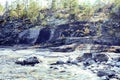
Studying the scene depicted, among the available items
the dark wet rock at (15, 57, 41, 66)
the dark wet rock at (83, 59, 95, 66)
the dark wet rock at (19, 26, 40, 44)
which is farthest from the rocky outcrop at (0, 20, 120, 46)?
the dark wet rock at (15, 57, 41, 66)

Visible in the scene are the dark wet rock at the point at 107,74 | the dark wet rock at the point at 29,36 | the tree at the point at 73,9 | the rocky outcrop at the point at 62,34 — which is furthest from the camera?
the tree at the point at 73,9

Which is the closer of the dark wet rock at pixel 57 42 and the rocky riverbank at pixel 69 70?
the rocky riverbank at pixel 69 70

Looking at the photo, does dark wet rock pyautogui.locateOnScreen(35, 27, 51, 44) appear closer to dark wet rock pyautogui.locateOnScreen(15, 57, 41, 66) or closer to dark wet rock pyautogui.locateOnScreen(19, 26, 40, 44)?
dark wet rock pyautogui.locateOnScreen(19, 26, 40, 44)

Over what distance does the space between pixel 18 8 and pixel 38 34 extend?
30.6 meters

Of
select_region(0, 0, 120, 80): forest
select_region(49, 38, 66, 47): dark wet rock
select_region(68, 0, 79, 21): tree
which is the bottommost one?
select_region(49, 38, 66, 47): dark wet rock

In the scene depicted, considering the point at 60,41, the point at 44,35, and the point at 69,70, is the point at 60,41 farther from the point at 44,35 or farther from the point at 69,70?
the point at 69,70

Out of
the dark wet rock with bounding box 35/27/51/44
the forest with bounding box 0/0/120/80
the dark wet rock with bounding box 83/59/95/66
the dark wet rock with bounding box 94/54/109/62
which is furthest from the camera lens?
the dark wet rock with bounding box 35/27/51/44

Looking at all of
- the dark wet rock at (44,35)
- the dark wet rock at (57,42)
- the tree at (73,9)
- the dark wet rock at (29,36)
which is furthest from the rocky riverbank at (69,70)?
the tree at (73,9)

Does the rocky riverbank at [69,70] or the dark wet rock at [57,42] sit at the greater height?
the rocky riverbank at [69,70]

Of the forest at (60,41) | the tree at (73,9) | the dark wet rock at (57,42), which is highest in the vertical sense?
the tree at (73,9)

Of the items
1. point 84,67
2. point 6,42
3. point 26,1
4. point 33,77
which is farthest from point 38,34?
point 33,77

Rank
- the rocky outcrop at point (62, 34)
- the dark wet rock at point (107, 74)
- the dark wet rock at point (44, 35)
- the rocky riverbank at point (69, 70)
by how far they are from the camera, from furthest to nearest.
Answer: the dark wet rock at point (44, 35) → the rocky outcrop at point (62, 34) → the rocky riverbank at point (69, 70) → the dark wet rock at point (107, 74)

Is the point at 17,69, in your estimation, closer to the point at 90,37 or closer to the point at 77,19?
the point at 90,37

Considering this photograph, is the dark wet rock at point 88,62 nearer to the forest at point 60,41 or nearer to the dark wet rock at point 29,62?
the forest at point 60,41
